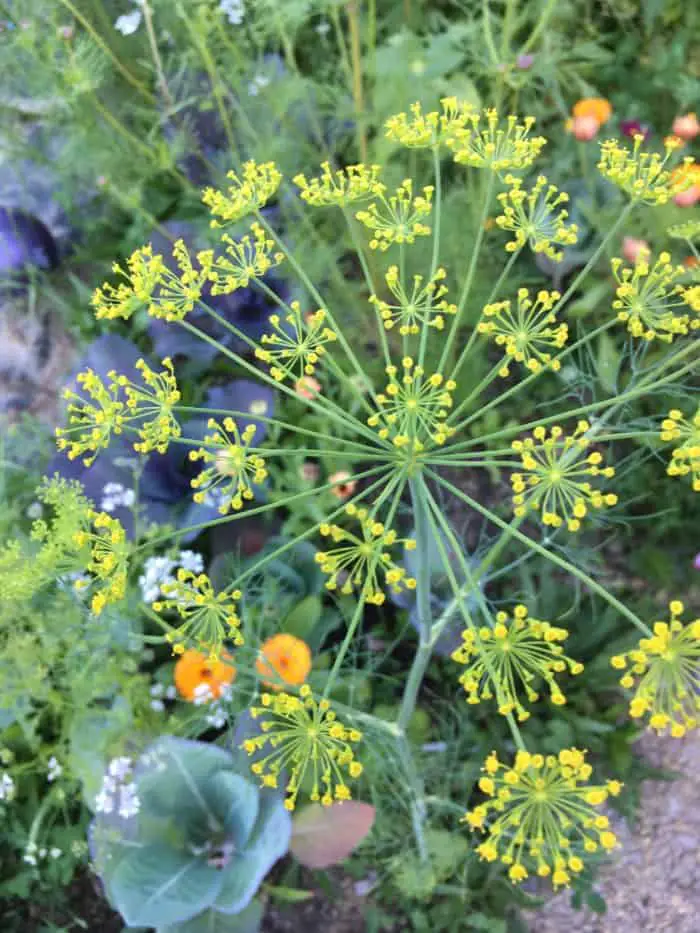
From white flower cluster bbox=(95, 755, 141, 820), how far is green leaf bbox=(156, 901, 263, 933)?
275mm

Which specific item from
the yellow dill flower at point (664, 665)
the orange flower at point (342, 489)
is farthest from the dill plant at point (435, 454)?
the orange flower at point (342, 489)

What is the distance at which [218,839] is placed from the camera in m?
2.09

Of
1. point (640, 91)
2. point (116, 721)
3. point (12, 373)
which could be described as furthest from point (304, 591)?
point (640, 91)

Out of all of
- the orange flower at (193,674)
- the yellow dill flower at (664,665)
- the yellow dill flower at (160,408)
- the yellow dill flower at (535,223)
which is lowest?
the orange flower at (193,674)

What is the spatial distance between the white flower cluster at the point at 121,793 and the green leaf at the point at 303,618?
0.46 metres

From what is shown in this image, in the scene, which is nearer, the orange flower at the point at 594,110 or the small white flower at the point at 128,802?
the small white flower at the point at 128,802

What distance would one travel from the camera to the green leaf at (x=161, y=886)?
1773 mm

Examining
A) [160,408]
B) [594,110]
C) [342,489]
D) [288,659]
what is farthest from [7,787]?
[594,110]

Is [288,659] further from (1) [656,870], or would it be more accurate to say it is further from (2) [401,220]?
(1) [656,870]

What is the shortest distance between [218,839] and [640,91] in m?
2.53

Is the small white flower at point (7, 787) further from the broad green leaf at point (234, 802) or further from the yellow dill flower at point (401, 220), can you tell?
the yellow dill flower at point (401, 220)

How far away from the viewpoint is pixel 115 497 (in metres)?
2.08

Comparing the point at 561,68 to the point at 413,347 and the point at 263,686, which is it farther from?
the point at 263,686

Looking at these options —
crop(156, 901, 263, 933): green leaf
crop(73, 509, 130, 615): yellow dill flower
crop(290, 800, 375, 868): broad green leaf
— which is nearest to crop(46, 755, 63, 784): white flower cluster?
crop(156, 901, 263, 933): green leaf
